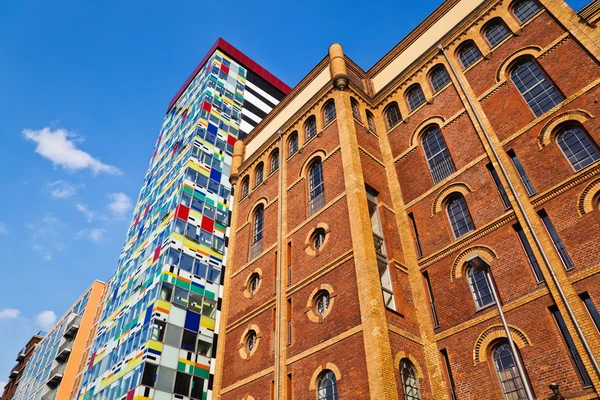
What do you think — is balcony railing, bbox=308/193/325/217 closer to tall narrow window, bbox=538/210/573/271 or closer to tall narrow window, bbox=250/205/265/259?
tall narrow window, bbox=250/205/265/259

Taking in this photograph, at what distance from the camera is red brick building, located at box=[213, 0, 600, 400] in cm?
1308

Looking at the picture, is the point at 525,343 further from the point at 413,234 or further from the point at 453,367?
the point at 413,234

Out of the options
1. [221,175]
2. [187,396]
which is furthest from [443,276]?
[221,175]

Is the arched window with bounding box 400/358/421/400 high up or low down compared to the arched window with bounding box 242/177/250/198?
down

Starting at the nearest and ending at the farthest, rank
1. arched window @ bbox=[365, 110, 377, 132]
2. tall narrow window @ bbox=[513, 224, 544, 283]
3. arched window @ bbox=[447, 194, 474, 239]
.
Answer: tall narrow window @ bbox=[513, 224, 544, 283] → arched window @ bbox=[447, 194, 474, 239] → arched window @ bbox=[365, 110, 377, 132]

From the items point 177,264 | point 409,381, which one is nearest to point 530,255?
point 409,381

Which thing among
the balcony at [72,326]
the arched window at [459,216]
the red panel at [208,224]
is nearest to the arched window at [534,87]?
the arched window at [459,216]

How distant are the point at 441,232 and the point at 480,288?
275 centimetres

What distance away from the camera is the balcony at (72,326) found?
1918 inches

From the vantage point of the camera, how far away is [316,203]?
798 inches

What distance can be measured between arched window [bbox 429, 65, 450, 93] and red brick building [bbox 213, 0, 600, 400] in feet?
0.35

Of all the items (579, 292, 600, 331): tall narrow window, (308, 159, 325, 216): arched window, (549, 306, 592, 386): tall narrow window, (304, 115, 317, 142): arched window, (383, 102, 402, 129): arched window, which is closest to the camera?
(549, 306, 592, 386): tall narrow window

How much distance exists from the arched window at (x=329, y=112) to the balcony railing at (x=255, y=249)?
6.97m

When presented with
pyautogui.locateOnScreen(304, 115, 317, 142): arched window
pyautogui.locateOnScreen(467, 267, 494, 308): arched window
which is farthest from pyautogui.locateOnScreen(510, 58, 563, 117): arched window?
pyautogui.locateOnScreen(304, 115, 317, 142): arched window
